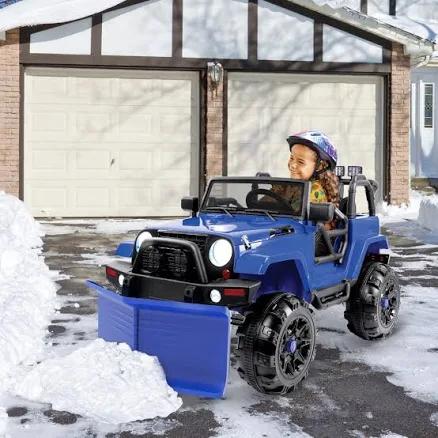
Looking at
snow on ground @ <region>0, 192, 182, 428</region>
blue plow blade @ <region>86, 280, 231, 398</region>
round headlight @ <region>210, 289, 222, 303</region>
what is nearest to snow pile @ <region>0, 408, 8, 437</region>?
snow on ground @ <region>0, 192, 182, 428</region>

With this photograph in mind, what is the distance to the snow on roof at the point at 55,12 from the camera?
45.7 ft

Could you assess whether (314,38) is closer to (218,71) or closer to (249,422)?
(218,71)

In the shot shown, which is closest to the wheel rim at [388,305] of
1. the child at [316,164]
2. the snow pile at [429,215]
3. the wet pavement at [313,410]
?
the wet pavement at [313,410]

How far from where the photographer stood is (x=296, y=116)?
1532 centimetres

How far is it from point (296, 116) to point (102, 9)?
15.6 feet

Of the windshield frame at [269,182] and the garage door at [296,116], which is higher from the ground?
the garage door at [296,116]

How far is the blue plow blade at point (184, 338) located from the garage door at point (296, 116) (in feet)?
36.9

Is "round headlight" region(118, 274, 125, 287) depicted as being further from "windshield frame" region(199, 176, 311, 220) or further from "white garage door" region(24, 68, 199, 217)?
"white garage door" region(24, 68, 199, 217)

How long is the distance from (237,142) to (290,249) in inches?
434

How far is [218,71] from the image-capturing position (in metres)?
14.5

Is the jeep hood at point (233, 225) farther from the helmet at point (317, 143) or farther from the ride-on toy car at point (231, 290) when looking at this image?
the helmet at point (317, 143)

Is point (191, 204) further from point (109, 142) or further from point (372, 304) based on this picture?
point (109, 142)

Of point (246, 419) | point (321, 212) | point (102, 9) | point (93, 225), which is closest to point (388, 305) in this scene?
point (321, 212)

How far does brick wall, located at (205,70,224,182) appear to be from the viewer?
14648 mm
